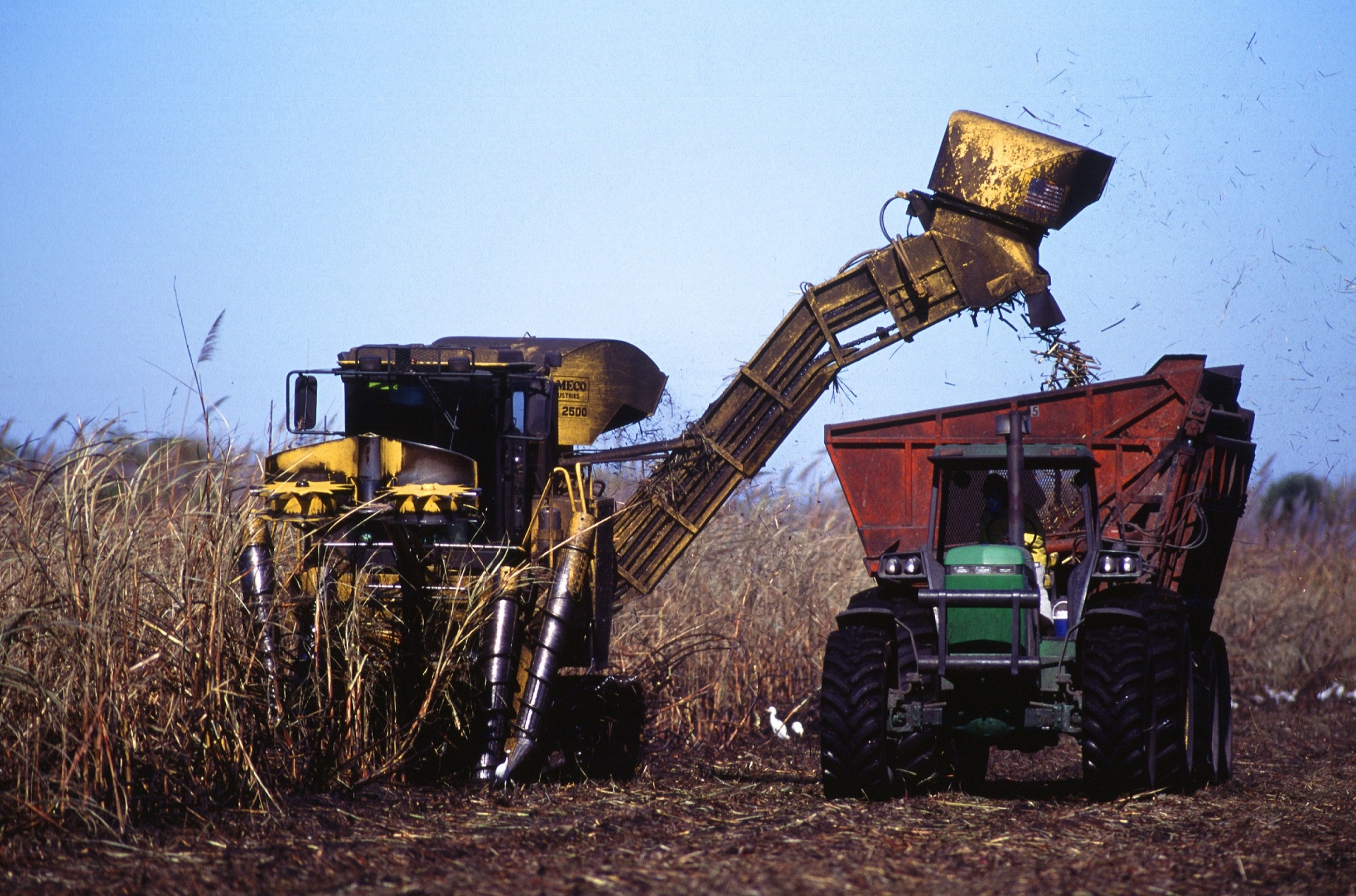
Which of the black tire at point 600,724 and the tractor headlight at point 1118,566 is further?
the black tire at point 600,724

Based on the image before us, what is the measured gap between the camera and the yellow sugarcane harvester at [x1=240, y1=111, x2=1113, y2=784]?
316 inches

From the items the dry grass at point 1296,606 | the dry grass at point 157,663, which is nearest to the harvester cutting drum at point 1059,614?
the dry grass at point 157,663

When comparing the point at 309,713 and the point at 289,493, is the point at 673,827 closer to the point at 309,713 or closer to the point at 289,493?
the point at 309,713

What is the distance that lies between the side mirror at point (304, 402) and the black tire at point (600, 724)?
8.29 feet

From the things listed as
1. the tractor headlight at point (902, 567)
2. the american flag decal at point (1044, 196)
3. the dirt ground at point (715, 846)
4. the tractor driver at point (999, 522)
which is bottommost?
the dirt ground at point (715, 846)

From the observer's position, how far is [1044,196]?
10836 millimetres

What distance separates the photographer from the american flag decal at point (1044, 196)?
10828mm

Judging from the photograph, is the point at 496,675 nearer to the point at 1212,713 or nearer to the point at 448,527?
the point at 448,527

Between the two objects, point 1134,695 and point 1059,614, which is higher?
point 1059,614

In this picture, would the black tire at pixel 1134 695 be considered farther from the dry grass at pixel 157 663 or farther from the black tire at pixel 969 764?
the dry grass at pixel 157 663

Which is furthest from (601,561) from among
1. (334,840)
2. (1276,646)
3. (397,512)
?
(1276,646)

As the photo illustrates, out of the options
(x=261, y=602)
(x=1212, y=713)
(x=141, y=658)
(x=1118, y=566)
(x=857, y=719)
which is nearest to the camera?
(x=141, y=658)

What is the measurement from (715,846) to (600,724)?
128 inches

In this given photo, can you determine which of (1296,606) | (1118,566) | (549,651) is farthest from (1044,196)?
(1296,606)
